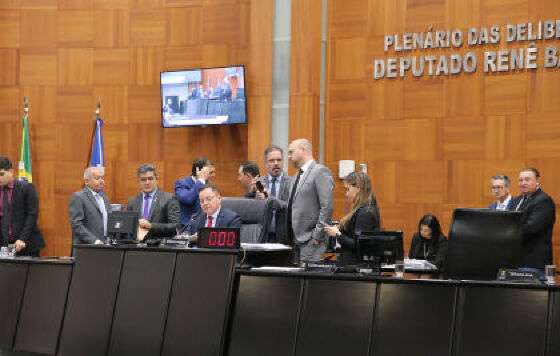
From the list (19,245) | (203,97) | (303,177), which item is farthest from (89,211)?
(203,97)

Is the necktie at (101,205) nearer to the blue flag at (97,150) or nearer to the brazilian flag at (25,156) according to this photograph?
the blue flag at (97,150)

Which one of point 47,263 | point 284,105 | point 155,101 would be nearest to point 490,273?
point 47,263

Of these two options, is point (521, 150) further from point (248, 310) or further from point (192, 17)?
point (248, 310)

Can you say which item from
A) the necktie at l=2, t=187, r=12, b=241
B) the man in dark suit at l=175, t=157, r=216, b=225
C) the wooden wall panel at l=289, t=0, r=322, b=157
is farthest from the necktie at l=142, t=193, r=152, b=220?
the wooden wall panel at l=289, t=0, r=322, b=157

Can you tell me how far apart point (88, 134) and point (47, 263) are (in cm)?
585

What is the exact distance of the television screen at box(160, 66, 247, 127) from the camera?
11.4 metres

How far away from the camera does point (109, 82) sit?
12273mm

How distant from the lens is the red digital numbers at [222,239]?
595cm

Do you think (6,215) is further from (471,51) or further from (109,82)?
(471,51)

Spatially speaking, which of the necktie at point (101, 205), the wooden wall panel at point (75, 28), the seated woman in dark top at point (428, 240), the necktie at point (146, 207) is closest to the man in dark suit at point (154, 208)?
the necktie at point (146, 207)

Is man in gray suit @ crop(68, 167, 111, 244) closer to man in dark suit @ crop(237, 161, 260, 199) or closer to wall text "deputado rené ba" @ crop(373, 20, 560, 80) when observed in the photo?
man in dark suit @ crop(237, 161, 260, 199)

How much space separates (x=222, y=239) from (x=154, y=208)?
2604 mm

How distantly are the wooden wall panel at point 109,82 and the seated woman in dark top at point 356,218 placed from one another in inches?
190

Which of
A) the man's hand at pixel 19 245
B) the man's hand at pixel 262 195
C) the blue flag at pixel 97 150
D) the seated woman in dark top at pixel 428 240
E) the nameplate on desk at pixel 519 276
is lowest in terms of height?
Answer: the man's hand at pixel 19 245
